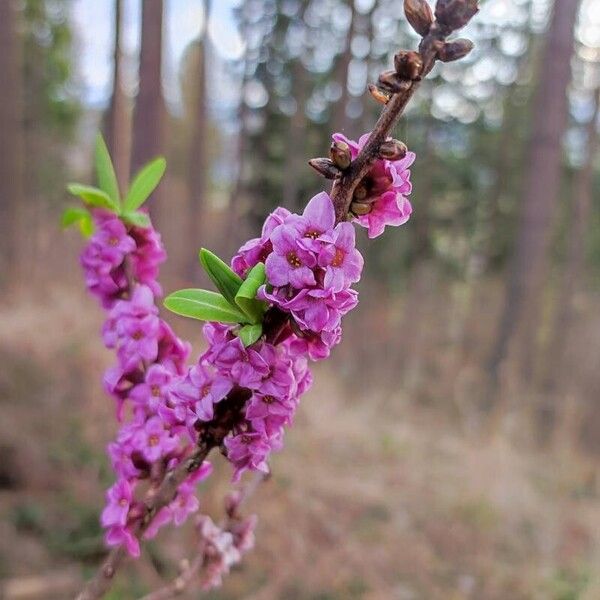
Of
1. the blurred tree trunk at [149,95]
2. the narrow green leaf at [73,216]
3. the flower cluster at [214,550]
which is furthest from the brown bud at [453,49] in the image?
the blurred tree trunk at [149,95]

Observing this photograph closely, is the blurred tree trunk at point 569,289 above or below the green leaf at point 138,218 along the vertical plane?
below

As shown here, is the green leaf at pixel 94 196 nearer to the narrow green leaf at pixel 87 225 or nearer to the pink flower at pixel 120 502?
the narrow green leaf at pixel 87 225

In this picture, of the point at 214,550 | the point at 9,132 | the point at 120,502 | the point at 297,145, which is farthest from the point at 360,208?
the point at 297,145

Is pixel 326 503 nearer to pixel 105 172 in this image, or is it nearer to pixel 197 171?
pixel 105 172

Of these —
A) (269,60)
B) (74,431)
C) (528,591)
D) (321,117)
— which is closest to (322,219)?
(528,591)

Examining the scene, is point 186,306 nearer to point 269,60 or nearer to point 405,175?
point 405,175

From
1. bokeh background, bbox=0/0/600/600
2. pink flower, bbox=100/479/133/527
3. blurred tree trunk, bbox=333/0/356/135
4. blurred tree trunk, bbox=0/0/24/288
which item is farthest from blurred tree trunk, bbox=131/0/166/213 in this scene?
pink flower, bbox=100/479/133/527

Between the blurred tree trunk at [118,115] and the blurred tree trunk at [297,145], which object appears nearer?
the blurred tree trunk at [118,115]
